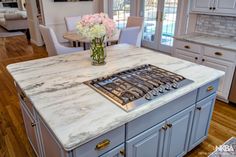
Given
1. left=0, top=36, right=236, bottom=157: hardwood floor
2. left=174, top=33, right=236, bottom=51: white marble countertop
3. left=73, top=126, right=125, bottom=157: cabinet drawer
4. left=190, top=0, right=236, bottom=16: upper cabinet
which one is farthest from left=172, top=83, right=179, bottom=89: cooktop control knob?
left=190, top=0, right=236, bottom=16: upper cabinet

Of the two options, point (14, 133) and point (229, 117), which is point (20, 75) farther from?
point (229, 117)

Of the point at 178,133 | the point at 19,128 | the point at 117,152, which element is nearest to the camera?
the point at 117,152

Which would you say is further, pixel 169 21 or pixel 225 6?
pixel 169 21

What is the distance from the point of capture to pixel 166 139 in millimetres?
1571

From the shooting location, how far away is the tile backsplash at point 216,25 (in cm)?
317

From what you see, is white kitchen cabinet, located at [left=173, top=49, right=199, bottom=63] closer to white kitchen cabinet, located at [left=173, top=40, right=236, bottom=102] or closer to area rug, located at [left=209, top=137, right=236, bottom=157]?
white kitchen cabinet, located at [left=173, top=40, right=236, bottom=102]

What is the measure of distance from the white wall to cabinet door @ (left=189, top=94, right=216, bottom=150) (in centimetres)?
472

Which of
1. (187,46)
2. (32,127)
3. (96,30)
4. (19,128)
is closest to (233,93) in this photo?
(187,46)

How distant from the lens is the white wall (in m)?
5.34

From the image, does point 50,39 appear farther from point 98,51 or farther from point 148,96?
point 148,96

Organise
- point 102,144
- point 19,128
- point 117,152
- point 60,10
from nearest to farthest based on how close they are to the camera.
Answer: point 102,144 < point 117,152 < point 19,128 < point 60,10

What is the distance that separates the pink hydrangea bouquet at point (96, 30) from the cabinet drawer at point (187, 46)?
170cm

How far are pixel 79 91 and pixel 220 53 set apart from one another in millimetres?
2233

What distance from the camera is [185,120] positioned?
168 centimetres
